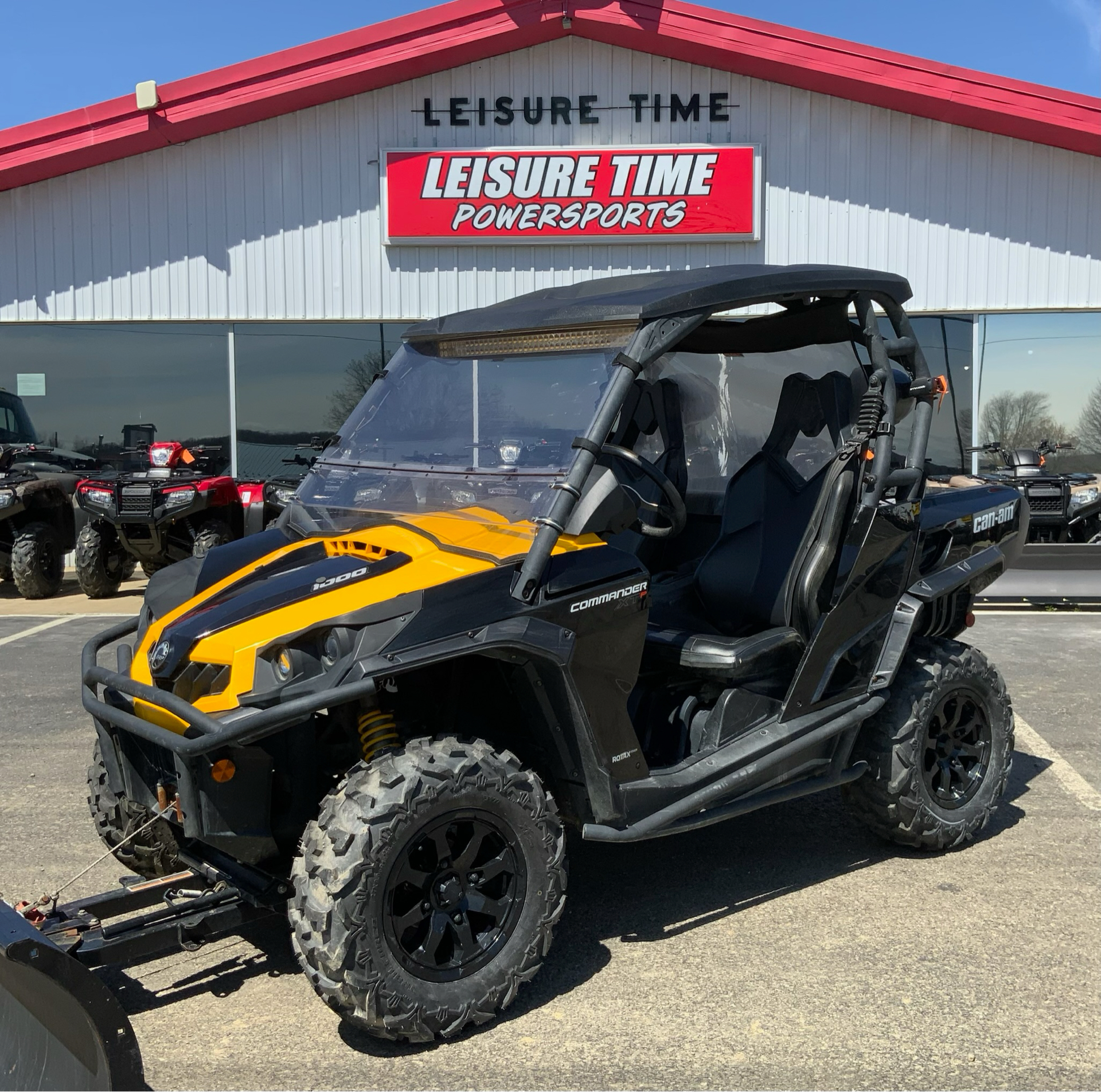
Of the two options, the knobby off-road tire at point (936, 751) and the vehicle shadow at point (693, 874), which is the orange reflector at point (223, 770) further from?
the knobby off-road tire at point (936, 751)

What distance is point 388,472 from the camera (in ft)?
13.5

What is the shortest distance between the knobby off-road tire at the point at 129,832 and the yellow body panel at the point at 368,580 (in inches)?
22.4

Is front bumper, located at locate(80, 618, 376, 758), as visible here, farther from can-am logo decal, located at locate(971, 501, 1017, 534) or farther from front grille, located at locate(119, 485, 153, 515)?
front grille, located at locate(119, 485, 153, 515)

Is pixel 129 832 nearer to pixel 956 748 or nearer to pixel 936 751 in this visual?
pixel 936 751

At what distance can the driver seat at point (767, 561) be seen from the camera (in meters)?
4.10

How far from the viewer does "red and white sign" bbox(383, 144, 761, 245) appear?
13.4m

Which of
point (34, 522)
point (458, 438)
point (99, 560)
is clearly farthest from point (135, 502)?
point (458, 438)

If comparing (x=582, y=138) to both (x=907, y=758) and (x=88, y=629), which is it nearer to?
(x=88, y=629)

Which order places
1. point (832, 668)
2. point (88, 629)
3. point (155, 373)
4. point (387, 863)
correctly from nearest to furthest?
1. point (387, 863)
2. point (832, 668)
3. point (88, 629)
4. point (155, 373)

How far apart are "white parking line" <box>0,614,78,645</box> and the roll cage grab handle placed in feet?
23.9

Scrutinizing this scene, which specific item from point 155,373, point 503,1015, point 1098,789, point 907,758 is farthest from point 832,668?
point 155,373

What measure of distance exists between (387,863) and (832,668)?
1811mm

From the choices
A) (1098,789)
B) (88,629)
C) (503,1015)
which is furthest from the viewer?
(88,629)

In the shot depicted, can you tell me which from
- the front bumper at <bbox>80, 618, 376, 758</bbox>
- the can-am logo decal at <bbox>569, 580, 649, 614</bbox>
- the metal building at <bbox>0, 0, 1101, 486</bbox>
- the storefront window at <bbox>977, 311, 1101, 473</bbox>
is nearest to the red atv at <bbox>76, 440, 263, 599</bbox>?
the metal building at <bbox>0, 0, 1101, 486</bbox>
